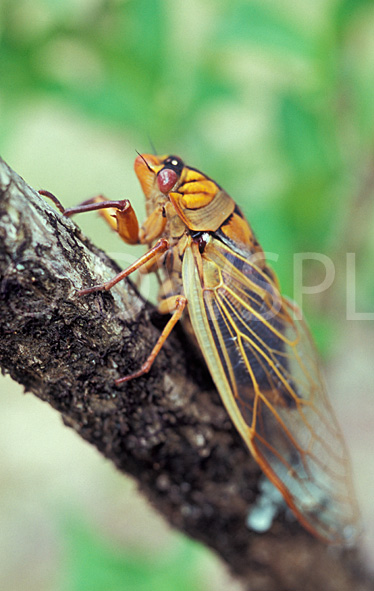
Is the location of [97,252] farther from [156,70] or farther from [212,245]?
[156,70]

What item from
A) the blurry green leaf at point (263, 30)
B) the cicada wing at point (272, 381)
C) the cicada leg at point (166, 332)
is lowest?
the cicada wing at point (272, 381)

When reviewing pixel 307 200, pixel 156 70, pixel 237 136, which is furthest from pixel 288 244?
pixel 156 70

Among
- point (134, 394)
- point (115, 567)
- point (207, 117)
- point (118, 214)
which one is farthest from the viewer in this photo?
point (207, 117)

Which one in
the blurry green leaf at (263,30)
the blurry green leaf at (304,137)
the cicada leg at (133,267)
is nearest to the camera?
the cicada leg at (133,267)

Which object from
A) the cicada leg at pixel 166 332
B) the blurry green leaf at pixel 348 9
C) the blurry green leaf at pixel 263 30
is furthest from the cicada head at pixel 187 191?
the blurry green leaf at pixel 348 9

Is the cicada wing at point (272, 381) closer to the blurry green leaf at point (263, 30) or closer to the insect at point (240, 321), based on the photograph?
the insect at point (240, 321)

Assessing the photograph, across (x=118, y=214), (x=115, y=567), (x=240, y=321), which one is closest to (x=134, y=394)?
(x=240, y=321)

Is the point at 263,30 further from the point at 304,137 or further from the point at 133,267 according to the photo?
the point at 133,267
